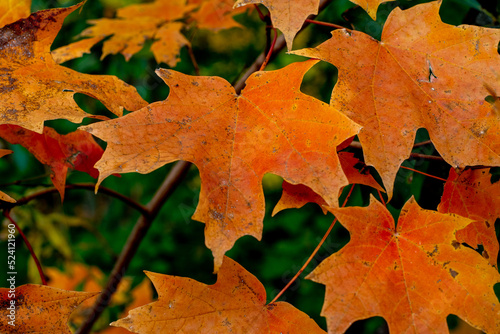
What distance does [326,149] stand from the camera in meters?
0.63

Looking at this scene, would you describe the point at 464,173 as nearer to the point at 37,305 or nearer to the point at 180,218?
the point at 37,305

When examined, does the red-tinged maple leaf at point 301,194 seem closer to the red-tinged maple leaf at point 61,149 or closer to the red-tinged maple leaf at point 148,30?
the red-tinged maple leaf at point 61,149

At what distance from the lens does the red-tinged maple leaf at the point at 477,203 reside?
2.62 ft

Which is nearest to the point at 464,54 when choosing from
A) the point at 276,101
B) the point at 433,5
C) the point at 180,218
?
the point at 433,5

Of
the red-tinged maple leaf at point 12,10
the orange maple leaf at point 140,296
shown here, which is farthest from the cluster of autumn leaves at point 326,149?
the orange maple leaf at point 140,296

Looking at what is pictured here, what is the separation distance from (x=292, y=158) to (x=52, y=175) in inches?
21.9

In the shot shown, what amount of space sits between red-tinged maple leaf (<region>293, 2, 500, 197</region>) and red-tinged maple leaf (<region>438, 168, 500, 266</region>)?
0.16m

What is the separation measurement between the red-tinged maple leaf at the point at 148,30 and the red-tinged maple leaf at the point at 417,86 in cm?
76

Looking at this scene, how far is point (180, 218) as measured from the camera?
6.64ft

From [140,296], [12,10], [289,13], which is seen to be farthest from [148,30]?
[140,296]

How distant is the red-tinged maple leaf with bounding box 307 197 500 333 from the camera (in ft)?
2.05

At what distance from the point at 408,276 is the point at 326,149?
259 millimetres

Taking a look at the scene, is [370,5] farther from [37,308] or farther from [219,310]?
[37,308]

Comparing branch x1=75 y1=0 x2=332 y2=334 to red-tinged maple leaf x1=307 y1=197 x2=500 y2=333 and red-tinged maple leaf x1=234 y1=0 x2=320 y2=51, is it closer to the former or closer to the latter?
red-tinged maple leaf x1=234 y1=0 x2=320 y2=51
